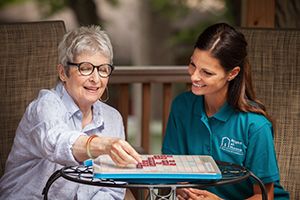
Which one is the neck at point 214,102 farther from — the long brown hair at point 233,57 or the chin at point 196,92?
the chin at point 196,92

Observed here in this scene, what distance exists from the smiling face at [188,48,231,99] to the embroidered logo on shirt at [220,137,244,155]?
0.21 meters

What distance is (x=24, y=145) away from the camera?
3.24m

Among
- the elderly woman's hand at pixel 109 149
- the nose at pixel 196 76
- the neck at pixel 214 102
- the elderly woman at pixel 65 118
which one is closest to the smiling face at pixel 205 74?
the nose at pixel 196 76

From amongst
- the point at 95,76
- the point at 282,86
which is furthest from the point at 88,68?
the point at 282,86

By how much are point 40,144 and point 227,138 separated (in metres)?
0.78

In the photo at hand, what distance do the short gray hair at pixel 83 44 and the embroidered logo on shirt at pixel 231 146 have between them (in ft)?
1.86

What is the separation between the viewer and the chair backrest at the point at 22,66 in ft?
12.4

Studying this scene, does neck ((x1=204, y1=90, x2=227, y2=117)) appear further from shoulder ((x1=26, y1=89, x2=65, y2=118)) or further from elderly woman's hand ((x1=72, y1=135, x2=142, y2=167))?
elderly woman's hand ((x1=72, y1=135, x2=142, y2=167))

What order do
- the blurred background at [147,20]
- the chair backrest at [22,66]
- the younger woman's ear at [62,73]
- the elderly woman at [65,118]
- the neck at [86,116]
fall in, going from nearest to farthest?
the elderly woman at [65,118], the younger woman's ear at [62,73], the neck at [86,116], the chair backrest at [22,66], the blurred background at [147,20]

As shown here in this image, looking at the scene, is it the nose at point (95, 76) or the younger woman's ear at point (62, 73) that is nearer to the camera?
the nose at point (95, 76)

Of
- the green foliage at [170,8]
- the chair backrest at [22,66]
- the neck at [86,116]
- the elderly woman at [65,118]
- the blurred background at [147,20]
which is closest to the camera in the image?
the elderly woman at [65,118]

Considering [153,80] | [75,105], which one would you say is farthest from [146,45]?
[75,105]

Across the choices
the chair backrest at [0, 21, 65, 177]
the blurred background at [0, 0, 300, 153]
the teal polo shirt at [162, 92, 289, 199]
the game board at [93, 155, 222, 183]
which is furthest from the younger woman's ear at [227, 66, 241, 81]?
the blurred background at [0, 0, 300, 153]

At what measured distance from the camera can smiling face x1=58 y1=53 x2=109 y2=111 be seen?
10.2 ft
